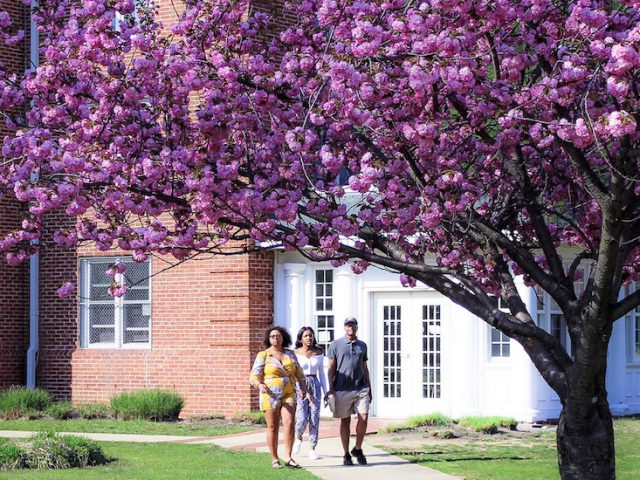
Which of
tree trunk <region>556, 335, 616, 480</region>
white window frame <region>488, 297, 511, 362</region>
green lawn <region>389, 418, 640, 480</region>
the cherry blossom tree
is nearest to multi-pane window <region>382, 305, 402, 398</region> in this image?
white window frame <region>488, 297, 511, 362</region>

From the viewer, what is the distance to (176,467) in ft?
47.2

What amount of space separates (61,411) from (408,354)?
604 centimetres

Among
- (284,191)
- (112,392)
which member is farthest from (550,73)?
(112,392)

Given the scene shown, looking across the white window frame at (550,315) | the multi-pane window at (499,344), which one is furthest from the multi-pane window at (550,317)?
the multi-pane window at (499,344)

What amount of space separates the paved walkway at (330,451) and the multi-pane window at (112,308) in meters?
4.22

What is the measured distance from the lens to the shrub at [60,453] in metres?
14.3

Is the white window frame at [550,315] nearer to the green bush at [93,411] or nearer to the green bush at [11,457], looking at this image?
the green bush at [93,411]

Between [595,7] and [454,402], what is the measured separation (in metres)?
12.8

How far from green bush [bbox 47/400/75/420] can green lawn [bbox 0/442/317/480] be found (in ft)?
19.3

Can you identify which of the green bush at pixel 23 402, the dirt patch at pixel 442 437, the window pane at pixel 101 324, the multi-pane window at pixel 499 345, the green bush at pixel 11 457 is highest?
the window pane at pixel 101 324

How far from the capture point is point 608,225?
9031mm

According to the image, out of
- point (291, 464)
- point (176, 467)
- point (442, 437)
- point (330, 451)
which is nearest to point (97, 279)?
point (442, 437)

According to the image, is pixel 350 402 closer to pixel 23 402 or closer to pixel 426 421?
pixel 426 421

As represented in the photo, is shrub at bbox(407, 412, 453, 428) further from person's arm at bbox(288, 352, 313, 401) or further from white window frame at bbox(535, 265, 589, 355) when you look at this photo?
person's arm at bbox(288, 352, 313, 401)
